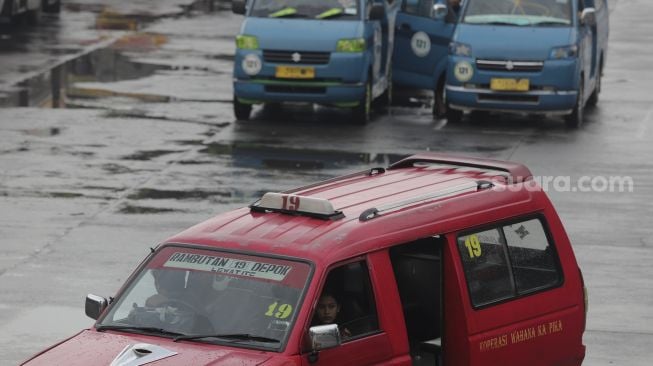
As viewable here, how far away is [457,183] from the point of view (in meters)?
9.77

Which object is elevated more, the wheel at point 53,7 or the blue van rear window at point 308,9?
the blue van rear window at point 308,9

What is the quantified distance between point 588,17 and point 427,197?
557 inches

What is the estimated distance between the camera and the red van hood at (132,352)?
25.6 ft

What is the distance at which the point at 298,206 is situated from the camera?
8.80 meters

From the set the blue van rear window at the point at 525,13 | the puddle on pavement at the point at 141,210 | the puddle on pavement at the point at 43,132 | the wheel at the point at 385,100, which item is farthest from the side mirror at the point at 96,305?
the wheel at the point at 385,100

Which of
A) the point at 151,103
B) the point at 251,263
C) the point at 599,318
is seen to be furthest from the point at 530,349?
the point at 151,103

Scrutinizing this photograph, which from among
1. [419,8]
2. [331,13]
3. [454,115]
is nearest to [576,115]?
[454,115]

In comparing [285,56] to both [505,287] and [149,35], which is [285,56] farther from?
[505,287]

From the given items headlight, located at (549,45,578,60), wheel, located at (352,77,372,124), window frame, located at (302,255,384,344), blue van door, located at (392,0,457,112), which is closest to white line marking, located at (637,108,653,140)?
headlight, located at (549,45,578,60)

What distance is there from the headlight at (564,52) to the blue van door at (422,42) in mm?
1930

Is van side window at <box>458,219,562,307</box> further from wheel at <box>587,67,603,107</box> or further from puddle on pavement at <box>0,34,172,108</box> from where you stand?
wheel at <box>587,67,603,107</box>

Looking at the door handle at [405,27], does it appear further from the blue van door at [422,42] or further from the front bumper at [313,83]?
the front bumper at [313,83]

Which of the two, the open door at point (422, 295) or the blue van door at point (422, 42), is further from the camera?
the blue van door at point (422, 42)

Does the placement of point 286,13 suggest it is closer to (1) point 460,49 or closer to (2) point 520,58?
(1) point 460,49
